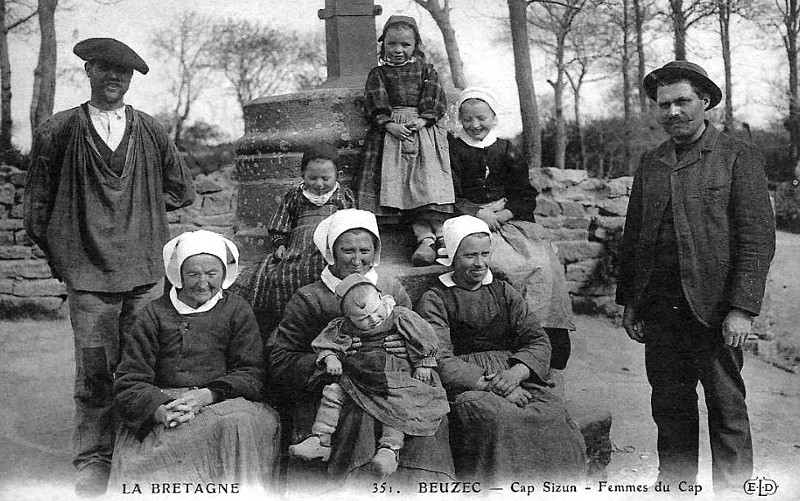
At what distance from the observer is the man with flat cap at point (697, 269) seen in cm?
296

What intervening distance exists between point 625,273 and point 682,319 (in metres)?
0.33

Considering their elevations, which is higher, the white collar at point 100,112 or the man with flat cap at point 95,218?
the white collar at point 100,112

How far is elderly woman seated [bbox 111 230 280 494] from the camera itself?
9.06 feet

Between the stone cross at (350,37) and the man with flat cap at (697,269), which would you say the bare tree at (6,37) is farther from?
the man with flat cap at (697,269)

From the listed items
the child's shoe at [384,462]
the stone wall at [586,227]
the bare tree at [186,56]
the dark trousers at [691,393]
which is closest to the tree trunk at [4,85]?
the bare tree at [186,56]

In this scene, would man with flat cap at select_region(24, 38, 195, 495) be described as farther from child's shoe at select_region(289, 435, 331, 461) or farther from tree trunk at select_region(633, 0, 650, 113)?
tree trunk at select_region(633, 0, 650, 113)

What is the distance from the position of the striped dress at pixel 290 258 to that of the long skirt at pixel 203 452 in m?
0.69

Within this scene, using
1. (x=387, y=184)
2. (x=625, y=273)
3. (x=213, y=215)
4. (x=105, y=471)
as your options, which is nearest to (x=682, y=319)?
(x=625, y=273)

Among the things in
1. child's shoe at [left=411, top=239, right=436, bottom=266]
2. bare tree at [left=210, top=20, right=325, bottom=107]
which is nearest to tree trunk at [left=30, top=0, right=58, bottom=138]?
bare tree at [left=210, top=20, right=325, bottom=107]

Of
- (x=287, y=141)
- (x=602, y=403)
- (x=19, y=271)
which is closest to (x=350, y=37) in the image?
(x=287, y=141)

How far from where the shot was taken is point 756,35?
202 inches

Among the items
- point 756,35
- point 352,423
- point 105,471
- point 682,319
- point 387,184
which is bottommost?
point 105,471

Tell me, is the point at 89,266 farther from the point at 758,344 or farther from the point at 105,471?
the point at 758,344

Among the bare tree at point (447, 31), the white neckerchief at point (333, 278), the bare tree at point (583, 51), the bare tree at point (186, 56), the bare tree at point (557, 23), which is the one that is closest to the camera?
the white neckerchief at point (333, 278)
